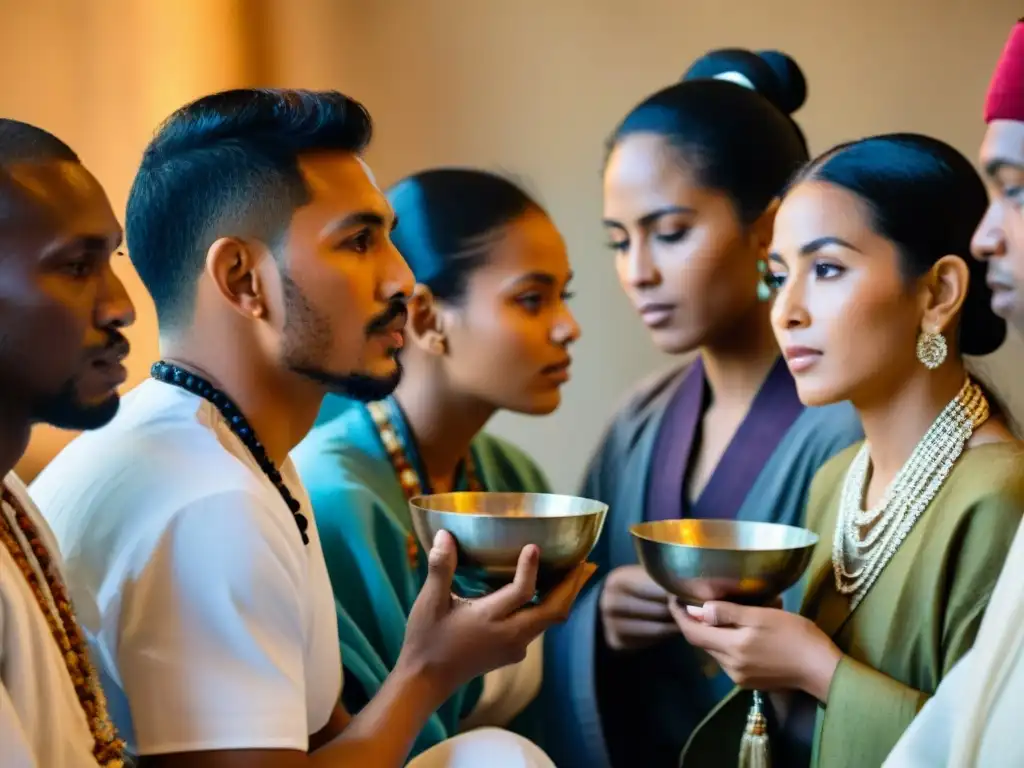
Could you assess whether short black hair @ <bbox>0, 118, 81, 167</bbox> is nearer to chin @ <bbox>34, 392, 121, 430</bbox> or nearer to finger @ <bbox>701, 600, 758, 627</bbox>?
chin @ <bbox>34, 392, 121, 430</bbox>

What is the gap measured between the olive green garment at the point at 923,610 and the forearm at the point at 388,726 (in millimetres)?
382

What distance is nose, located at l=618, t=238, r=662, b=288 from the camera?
1366 millimetres

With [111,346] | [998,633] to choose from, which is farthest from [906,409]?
[111,346]

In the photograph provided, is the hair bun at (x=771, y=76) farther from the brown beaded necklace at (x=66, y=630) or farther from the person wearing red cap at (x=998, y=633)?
the brown beaded necklace at (x=66, y=630)

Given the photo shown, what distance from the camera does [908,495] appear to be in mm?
1055

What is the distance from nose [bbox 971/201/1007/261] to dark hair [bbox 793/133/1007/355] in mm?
87

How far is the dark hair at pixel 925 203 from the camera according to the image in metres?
1.06

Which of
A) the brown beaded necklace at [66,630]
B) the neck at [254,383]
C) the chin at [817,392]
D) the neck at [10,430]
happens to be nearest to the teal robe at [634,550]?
the chin at [817,392]

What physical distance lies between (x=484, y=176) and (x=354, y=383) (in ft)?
1.67

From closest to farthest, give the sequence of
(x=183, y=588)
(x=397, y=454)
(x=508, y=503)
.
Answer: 1. (x=183, y=588)
2. (x=508, y=503)
3. (x=397, y=454)

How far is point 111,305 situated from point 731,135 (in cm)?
86

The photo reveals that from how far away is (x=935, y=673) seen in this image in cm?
99

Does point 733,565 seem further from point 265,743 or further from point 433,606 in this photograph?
point 265,743

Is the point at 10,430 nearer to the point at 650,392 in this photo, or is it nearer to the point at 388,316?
the point at 388,316
